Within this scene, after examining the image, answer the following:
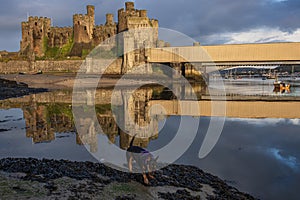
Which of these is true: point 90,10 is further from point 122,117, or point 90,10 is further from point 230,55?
point 122,117

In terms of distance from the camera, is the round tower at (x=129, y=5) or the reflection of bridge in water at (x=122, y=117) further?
the round tower at (x=129, y=5)

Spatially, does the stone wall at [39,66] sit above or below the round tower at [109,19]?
below

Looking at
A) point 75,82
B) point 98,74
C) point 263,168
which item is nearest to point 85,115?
point 263,168

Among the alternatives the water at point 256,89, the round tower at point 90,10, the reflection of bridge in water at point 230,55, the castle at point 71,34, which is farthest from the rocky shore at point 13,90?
the round tower at point 90,10

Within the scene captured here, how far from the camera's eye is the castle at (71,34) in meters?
60.2

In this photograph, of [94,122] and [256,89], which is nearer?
[94,122]

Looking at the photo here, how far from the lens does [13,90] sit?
34.2m

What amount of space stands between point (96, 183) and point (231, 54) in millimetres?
47964

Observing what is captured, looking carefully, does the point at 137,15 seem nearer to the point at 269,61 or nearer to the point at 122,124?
the point at 269,61

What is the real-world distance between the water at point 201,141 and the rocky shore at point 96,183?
2.84 feet

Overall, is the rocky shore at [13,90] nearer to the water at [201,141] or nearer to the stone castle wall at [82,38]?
the water at [201,141]

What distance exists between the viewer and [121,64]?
57.7 meters

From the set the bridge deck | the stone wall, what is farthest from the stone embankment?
the bridge deck

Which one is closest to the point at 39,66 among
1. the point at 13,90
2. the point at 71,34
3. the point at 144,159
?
the point at 71,34
